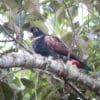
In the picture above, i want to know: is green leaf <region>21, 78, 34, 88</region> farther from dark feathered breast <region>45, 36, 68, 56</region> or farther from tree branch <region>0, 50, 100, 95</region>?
dark feathered breast <region>45, 36, 68, 56</region>

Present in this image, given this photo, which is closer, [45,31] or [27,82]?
[27,82]

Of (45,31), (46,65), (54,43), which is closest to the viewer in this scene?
(46,65)

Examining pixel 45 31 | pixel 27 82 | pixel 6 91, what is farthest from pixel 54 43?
pixel 6 91

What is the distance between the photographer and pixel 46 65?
186 cm

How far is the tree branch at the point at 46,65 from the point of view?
1.69 meters

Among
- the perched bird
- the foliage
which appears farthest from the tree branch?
the perched bird

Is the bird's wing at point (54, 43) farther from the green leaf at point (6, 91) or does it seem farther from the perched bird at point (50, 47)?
the green leaf at point (6, 91)

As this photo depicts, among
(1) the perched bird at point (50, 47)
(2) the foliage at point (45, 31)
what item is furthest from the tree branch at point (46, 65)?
(1) the perched bird at point (50, 47)

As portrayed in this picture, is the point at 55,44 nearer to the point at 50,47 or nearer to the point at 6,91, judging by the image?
the point at 50,47

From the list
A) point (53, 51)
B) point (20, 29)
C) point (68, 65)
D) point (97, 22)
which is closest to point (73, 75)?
point (68, 65)

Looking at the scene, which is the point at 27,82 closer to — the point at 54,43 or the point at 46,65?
the point at 46,65

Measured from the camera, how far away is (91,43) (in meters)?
2.53

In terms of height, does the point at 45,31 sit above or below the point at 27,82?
above

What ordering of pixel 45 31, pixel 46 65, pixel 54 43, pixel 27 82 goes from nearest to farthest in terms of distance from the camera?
pixel 46 65
pixel 27 82
pixel 45 31
pixel 54 43
